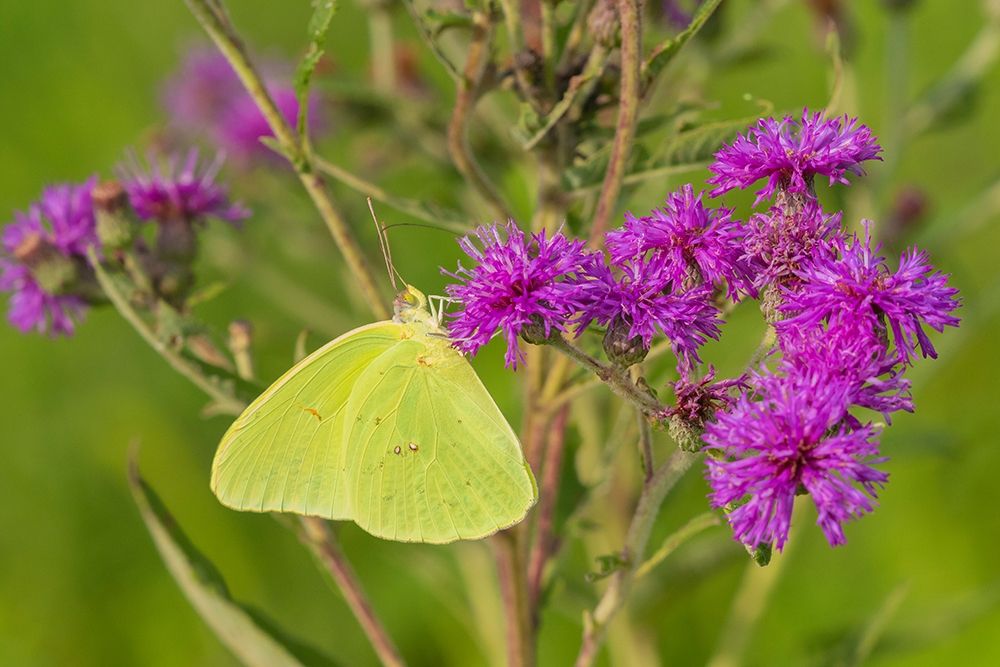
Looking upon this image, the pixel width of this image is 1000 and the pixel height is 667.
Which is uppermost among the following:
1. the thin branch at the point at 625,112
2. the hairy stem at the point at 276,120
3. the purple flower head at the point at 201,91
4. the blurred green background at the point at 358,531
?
the purple flower head at the point at 201,91

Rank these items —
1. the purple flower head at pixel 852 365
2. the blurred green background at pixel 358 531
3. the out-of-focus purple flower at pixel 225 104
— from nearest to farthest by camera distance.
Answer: the purple flower head at pixel 852 365 → the blurred green background at pixel 358 531 → the out-of-focus purple flower at pixel 225 104

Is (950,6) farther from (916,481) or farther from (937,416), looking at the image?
(916,481)

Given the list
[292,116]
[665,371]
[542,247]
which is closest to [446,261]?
[292,116]

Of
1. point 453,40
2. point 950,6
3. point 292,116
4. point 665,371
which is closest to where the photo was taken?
point 665,371

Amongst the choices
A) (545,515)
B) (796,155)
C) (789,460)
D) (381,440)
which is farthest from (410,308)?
(789,460)

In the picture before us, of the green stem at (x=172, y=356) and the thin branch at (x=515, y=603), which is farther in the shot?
the thin branch at (x=515, y=603)

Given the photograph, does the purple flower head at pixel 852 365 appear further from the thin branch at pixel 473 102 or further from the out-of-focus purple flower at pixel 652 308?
the thin branch at pixel 473 102

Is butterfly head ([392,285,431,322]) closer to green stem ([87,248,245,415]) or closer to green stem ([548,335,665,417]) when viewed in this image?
green stem ([87,248,245,415])

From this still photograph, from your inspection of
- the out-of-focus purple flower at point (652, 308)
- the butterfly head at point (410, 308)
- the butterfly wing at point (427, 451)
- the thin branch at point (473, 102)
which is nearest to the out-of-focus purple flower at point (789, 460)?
the out-of-focus purple flower at point (652, 308)
